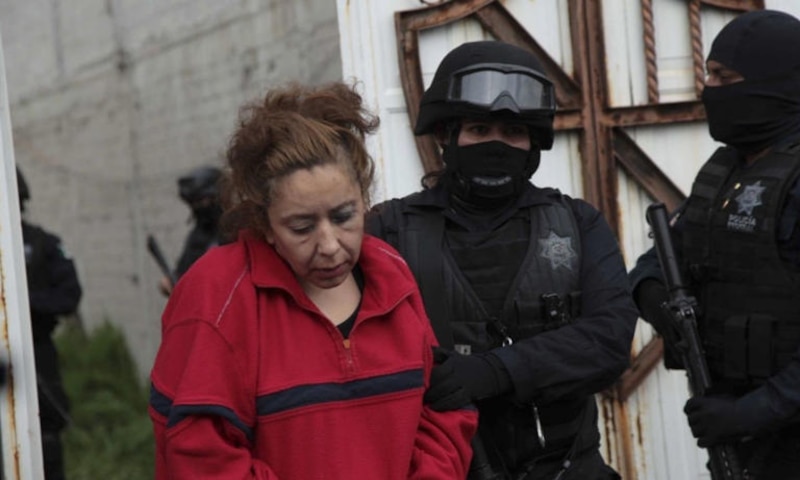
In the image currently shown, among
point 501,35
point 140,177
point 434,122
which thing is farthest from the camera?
point 140,177

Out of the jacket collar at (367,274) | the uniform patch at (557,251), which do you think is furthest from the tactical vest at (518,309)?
the jacket collar at (367,274)

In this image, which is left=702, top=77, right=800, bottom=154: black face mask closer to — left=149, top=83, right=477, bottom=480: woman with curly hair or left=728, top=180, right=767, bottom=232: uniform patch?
left=728, top=180, right=767, bottom=232: uniform patch

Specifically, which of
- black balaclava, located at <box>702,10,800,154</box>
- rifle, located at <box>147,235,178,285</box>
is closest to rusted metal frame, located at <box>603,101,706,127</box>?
black balaclava, located at <box>702,10,800,154</box>

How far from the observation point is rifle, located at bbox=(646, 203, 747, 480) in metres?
3.57

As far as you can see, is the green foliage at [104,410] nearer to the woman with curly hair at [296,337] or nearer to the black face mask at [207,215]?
the black face mask at [207,215]

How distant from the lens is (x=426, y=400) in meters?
2.79

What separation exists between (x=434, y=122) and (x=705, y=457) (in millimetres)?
2058

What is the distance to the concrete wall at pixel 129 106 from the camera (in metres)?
7.18

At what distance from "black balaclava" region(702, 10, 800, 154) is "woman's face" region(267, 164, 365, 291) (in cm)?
147

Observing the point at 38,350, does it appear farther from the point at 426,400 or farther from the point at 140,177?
Result: the point at 426,400

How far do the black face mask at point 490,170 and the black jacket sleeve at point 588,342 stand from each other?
6.6 inches

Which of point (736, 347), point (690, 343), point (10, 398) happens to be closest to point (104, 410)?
point (10, 398)

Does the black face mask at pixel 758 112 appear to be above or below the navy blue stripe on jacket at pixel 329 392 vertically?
above

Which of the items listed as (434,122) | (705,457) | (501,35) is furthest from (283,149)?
(705,457)
